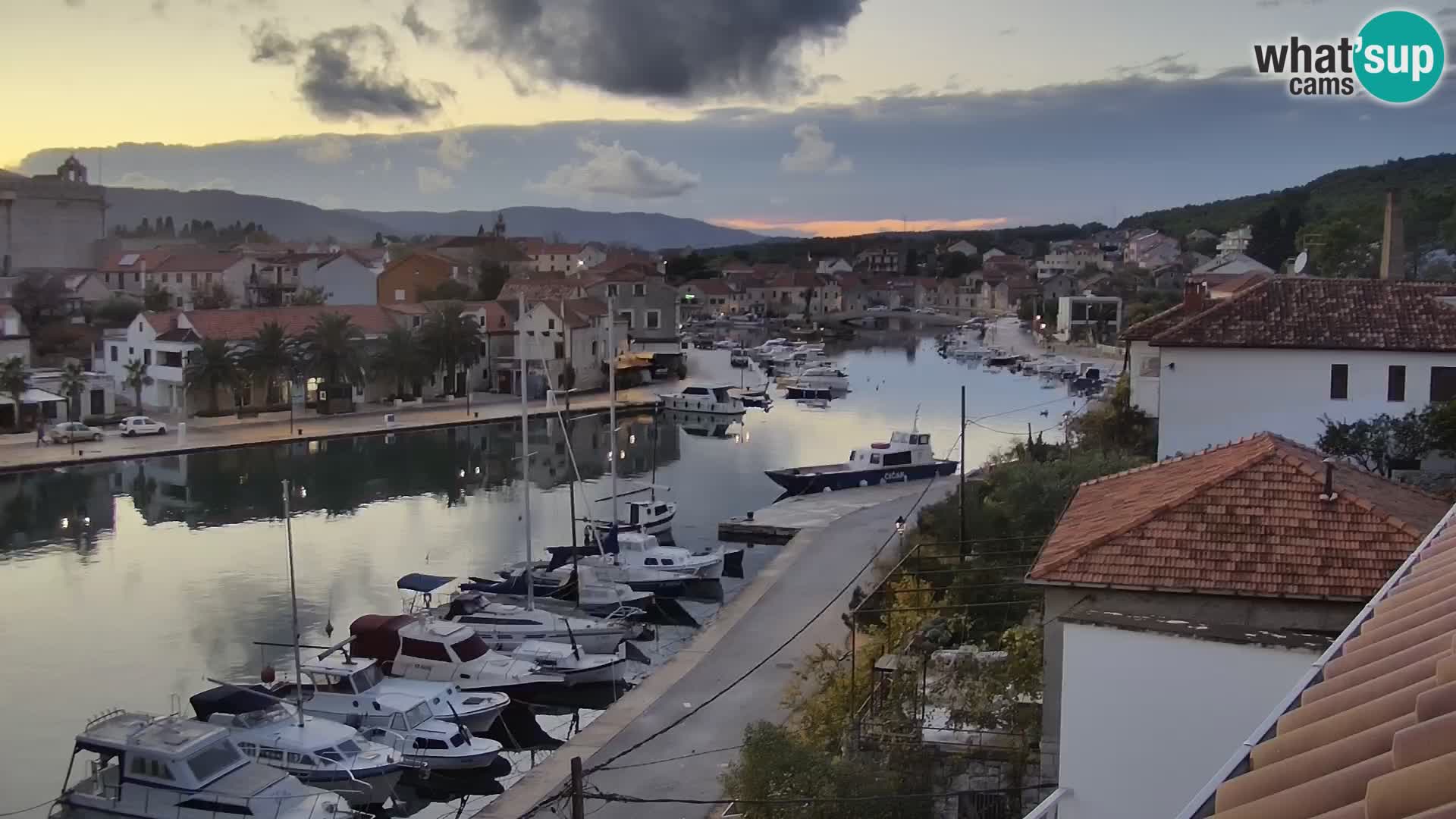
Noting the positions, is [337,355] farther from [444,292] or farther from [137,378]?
[444,292]

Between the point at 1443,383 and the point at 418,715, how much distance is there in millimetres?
13384

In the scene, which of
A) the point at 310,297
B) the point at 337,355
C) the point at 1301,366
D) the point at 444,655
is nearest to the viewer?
the point at 444,655

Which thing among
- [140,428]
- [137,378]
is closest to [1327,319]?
[140,428]

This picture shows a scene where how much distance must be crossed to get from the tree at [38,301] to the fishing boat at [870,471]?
35296 mm

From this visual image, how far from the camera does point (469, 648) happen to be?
16.5 m

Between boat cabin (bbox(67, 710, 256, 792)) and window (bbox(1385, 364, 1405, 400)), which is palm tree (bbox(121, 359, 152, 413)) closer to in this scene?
boat cabin (bbox(67, 710, 256, 792))

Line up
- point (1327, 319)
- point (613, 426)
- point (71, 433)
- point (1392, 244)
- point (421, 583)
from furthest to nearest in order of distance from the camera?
1. point (71, 433)
2. point (613, 426)
3. point (1392, 244)
4. point (421, 583)
5. point (1327, 319)

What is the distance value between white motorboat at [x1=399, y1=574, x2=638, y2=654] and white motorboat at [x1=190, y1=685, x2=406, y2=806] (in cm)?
381

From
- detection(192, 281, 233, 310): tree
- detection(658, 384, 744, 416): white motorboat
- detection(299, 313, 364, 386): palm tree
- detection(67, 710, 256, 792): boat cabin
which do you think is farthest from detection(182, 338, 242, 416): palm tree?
detection(67, 710, 256, 792): boat cabin

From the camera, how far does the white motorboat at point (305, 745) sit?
42.8 ft

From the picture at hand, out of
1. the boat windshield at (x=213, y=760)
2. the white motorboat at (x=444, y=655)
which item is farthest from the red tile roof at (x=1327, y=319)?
the boat windshield at (x=213, y=760)

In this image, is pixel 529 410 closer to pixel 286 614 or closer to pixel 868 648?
pixel 286 614

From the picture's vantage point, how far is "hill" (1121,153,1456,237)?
196 feet

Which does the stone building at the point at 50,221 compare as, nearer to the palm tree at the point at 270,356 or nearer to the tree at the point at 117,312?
the tree at the point at 117,312
